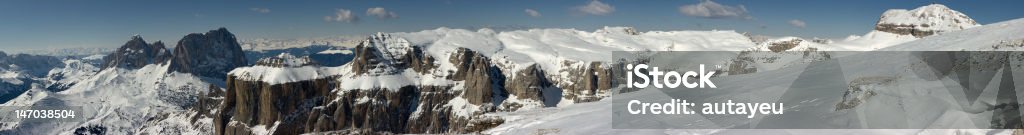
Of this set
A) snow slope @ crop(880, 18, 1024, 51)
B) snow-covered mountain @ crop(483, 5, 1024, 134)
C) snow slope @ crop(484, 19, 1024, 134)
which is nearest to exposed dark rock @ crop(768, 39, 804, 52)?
snow slope @ crop(484, 19, 1024, 134)

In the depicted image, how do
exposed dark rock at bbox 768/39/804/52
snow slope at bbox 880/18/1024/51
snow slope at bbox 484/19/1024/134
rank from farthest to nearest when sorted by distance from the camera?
exposed dark rock at bbox 768/39/804/52, snow slope at bbox 880/18/1024/51, snow slope at bbox 484/19/1024/134

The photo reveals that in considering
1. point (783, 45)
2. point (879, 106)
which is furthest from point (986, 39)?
point (783, 45)

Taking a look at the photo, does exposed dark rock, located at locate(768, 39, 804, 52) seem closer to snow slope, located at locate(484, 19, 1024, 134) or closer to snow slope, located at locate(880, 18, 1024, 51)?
snow slope, located at locate(484, 19, 1024, 134)

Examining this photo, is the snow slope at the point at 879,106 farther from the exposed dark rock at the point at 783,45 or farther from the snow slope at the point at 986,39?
the exposed dark rock at the point at 783,45

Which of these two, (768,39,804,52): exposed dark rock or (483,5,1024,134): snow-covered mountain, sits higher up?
(768,39,804,52): exposed dark rock

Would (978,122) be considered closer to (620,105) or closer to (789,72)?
(789,72)

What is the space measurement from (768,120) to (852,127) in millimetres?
5139

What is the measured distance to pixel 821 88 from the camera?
37.5m


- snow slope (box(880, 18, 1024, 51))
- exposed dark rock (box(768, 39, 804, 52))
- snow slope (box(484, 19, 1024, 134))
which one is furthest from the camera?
exposed dark rock (box(768, 39, 804, 52))

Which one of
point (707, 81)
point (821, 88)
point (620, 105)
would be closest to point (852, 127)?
point (821, 88)

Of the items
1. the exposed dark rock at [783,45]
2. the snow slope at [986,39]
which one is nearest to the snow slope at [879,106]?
the snow slope at [986,39]

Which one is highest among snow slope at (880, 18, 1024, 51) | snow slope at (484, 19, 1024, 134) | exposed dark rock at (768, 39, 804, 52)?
exposed dark rock at (768, 39, 804, 52)

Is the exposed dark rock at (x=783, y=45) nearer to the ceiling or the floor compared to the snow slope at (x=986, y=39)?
nearer to the ceiling

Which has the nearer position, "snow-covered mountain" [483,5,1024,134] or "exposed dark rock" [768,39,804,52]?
"snow-covered mountain" [483,5,1024,134]
